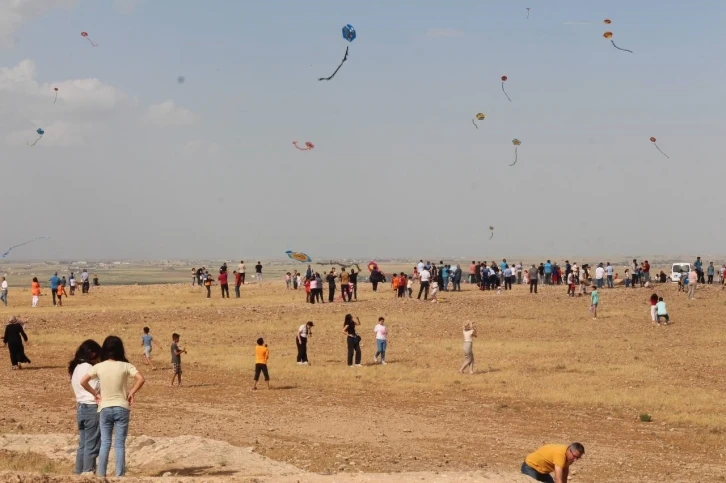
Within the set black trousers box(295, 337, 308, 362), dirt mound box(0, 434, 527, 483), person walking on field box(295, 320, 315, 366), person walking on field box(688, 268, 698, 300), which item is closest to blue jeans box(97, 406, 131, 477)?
dirt mound box(0, 434, 527, 483)

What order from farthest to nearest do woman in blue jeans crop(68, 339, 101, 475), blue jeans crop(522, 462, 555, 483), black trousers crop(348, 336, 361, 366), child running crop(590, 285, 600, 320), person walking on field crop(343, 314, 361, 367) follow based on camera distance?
child running crop(590, 285, 600, 320), black trousers crop(348, 336, 361, 366), person walking on field crop(343, 314, 361, 367), blue jeans crop(522, 462, 555, 483), woman in blue jeans crop(68, 339, 101, 475)

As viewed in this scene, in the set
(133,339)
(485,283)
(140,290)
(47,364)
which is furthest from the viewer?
(140,290)

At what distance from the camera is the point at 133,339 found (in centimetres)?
3572

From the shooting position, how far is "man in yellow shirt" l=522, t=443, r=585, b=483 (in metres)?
12.4

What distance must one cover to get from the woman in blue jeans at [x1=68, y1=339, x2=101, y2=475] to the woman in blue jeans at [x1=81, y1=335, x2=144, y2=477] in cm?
35

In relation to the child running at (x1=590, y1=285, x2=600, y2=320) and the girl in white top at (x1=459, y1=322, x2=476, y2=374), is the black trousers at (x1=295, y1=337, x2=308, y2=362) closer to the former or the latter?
the girl in white top at (x1=459, y1=322, x2=476, y2=374)

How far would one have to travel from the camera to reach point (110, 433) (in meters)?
11.7

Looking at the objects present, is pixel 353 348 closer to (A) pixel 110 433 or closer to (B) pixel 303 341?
(B) pixel 303 341

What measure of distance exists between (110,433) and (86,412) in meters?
0.61

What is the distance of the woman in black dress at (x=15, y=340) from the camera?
27109mm

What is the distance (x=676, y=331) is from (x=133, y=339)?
898 inches

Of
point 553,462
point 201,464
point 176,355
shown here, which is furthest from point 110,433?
point 176,355

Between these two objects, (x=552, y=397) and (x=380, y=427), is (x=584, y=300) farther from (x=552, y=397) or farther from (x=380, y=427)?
(x=380, y=427)

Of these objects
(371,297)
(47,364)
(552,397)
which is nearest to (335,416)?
(552,397)
